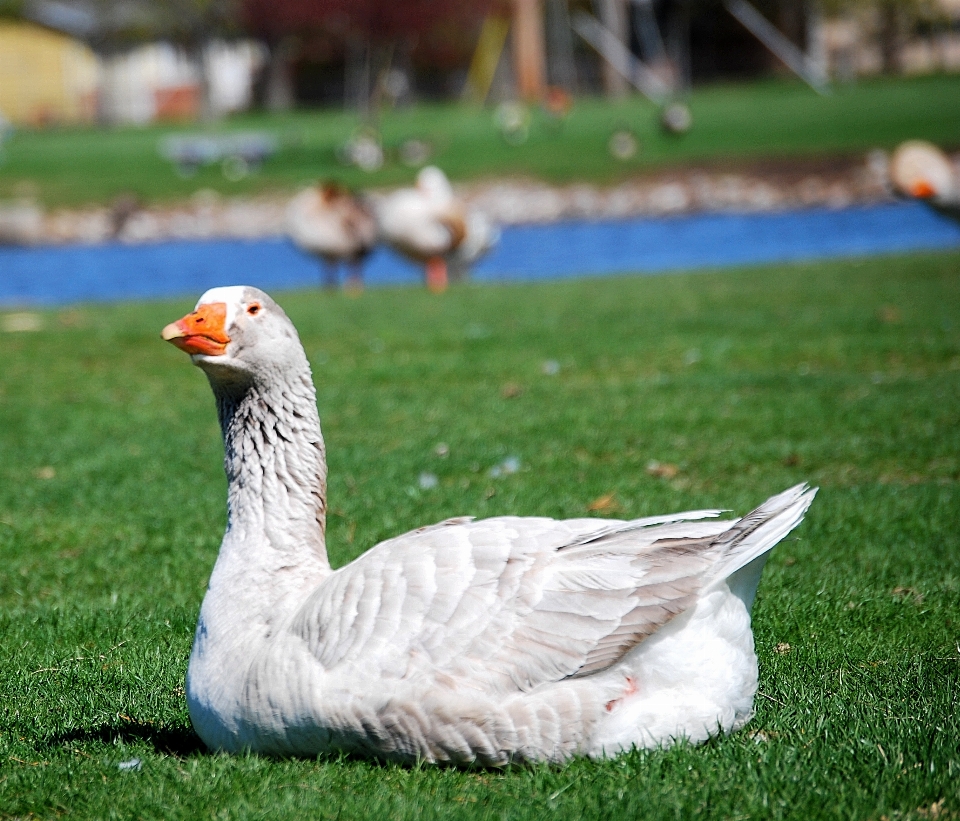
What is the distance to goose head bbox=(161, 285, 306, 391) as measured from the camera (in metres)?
3.63

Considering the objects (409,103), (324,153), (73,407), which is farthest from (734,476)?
(409,103)

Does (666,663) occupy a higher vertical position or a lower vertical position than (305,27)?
lower

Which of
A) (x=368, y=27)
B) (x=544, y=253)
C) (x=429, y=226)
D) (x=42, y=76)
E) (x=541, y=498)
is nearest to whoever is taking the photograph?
(x=541, y=498)

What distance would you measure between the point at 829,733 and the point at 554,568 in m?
0.96

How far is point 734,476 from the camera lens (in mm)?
6734

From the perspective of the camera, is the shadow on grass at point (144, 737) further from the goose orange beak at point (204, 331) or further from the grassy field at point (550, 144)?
the grassy field at point (550, 144)

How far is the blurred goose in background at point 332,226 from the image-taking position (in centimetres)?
1778

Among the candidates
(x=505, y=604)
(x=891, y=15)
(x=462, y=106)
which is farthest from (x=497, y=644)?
(x=891, y=15)

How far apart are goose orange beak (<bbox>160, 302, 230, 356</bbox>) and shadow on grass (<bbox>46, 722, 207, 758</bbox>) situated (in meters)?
1.24

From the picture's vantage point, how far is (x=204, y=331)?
3621 millimetres

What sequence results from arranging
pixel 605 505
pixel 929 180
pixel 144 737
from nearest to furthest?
pixel 144 737
pixel 605 505
pixel 929 180

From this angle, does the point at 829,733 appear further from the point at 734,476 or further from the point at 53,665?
the point at 734,476

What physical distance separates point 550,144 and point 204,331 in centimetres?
3708

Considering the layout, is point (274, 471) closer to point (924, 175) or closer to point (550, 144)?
point (924, 175)
